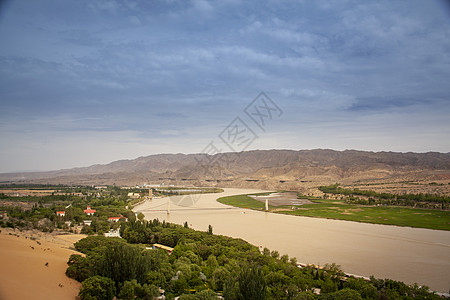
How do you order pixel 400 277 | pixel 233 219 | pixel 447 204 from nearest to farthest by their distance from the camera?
pixel 400 277 < pixel 233 219 < pixel 447 204

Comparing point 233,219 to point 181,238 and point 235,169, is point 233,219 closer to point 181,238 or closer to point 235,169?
point 181,238

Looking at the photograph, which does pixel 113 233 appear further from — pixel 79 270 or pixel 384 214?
pixel 384 214

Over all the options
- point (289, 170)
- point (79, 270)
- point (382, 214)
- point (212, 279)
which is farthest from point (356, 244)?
point (289, 170)

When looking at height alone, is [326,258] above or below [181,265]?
below

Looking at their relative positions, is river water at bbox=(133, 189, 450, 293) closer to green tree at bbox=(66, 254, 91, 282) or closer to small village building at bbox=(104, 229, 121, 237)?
small village building at bbox=(104, 229, 121, 237)

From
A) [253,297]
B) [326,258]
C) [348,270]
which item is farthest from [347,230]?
[253,297]

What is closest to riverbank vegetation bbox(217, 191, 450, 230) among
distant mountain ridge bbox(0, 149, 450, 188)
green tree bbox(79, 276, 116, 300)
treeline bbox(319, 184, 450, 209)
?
treeline bbox(319, 184, 450, 209)

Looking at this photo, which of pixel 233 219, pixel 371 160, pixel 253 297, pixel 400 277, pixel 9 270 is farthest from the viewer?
pixel 371 160
